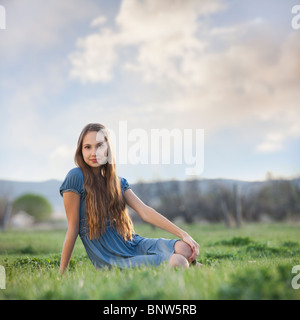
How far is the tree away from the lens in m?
21.2

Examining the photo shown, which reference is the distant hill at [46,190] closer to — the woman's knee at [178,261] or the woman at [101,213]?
the woman at [101,213]

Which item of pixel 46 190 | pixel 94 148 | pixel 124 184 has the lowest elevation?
pixel 124 184

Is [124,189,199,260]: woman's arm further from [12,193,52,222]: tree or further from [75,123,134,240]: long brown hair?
[12,193,52,222]: tree

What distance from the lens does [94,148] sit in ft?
11.4

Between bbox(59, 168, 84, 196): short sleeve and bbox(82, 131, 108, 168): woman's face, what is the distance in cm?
16

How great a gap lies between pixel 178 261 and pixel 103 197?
3.24 feet

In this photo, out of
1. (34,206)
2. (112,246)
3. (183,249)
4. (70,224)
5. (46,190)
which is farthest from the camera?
(46,190)

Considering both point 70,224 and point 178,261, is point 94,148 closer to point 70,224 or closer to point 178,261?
point 70,224

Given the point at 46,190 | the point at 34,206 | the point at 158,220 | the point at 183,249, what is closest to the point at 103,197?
the point at 158,220

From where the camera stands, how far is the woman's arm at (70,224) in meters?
3.35

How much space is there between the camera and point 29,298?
240cm
